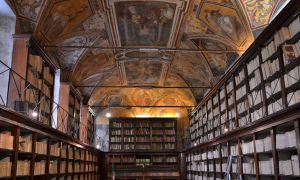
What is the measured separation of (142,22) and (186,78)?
746 centimetres

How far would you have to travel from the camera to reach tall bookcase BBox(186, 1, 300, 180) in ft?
23.0

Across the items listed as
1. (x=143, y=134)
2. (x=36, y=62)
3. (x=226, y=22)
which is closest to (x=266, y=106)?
(x=226, y=22)

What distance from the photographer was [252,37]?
1040 centimetres

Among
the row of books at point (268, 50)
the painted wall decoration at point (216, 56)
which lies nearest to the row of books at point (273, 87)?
the row of books at point (268, 50)

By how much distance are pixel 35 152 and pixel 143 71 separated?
11506 mm

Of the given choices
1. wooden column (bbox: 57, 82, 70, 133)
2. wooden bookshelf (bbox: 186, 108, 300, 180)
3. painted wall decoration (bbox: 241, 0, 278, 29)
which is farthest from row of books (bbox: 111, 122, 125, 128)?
painted wall decoration (bbox: 241, 0, 278, 29)

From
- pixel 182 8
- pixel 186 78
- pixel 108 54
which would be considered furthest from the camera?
pixel 186 78

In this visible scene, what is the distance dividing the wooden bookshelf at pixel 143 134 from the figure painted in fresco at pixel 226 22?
11.9 m

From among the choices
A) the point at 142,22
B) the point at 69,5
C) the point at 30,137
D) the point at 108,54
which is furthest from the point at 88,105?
the point at 30,137

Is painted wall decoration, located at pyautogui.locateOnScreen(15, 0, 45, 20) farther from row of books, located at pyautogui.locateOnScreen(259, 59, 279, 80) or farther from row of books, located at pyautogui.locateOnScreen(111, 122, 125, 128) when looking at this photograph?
row of books, located at pyautogui.locateOnScreen(111, 122, 125, 128)

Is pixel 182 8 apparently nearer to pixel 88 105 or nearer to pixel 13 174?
pixel 13 174

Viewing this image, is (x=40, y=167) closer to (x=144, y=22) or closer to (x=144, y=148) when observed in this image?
(x=144, y=22)

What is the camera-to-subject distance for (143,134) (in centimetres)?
2256

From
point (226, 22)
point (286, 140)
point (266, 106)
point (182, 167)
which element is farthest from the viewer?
point (182, 167)
